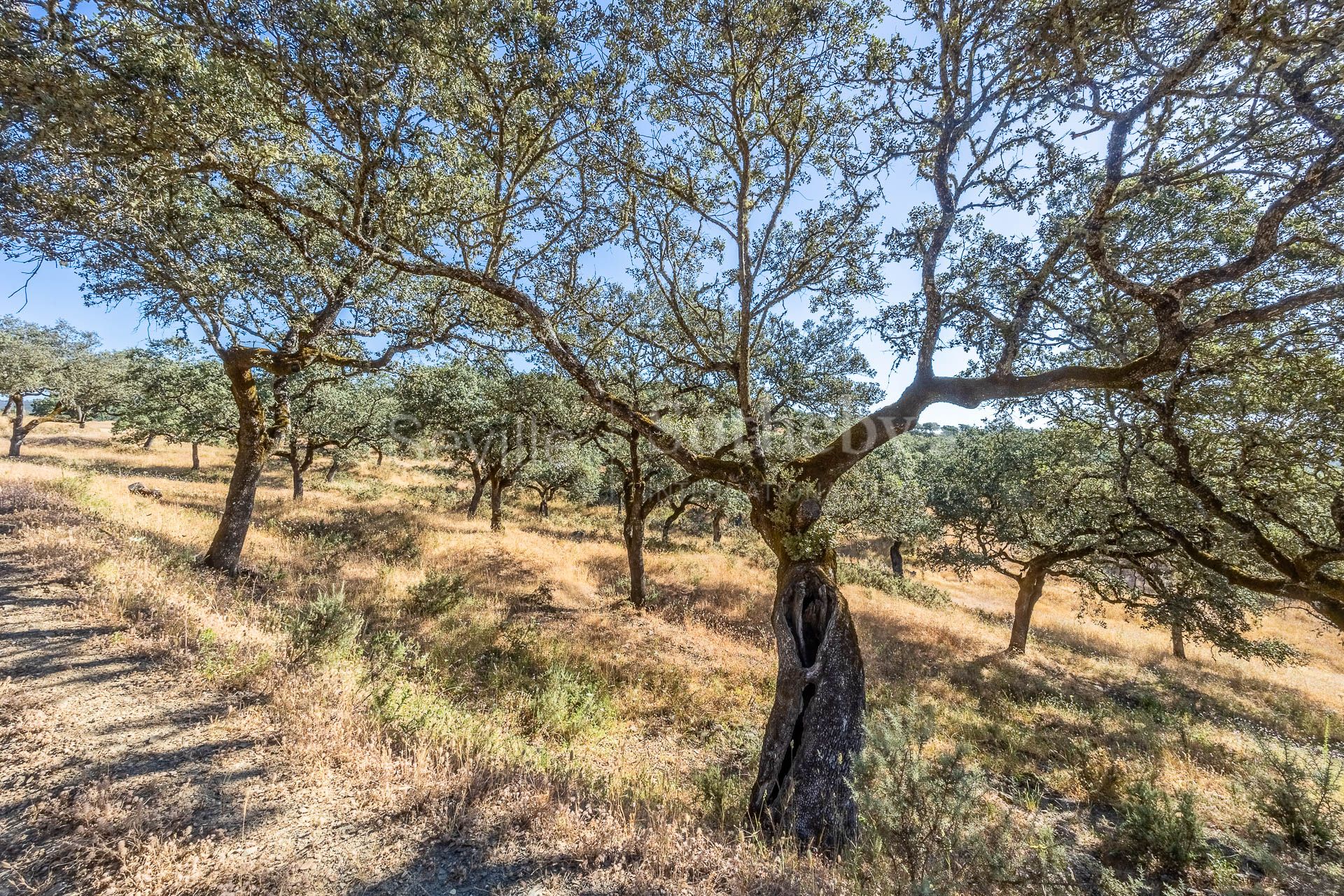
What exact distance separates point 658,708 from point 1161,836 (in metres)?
7.23

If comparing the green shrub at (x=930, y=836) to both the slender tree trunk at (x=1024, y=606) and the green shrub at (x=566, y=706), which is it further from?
the slender tree trunk at (x=1024, y=606)

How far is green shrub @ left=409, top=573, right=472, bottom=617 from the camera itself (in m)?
11.2

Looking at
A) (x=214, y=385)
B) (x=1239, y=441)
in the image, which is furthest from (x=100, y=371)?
(x=1239, y=441)

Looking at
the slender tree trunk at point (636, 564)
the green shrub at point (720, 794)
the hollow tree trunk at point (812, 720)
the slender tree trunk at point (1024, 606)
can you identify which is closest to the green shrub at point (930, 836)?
the hollow tree trunk at point (812, 720)

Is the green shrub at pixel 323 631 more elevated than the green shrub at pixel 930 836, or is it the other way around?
the green shrub at pixel 930 836

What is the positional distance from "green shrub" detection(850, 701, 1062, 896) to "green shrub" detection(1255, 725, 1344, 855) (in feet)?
16.6

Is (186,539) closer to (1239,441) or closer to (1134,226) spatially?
(1134,226)

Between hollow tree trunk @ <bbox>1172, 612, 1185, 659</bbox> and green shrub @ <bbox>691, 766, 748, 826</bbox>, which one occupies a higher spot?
green shrub @ <bbox>691, 766, 748, 826</bbox>

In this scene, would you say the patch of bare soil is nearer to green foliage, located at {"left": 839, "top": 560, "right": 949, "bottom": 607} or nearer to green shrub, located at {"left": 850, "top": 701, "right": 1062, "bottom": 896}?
green shrub, located at {"left": 850, "top": 701, "right": 1062, "bottom": 896}

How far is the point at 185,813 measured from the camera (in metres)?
3.02

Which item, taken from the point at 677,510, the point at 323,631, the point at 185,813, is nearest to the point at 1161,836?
the point at 185,813

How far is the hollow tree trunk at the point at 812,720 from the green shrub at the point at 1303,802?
19.1ft

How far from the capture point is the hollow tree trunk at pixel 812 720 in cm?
493

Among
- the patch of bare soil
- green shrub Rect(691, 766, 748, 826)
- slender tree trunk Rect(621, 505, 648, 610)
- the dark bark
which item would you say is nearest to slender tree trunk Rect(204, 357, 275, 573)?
the patch of bare soil
